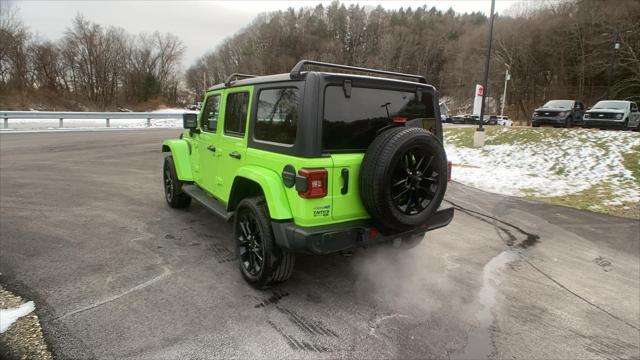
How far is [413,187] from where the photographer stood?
3256 millimetres

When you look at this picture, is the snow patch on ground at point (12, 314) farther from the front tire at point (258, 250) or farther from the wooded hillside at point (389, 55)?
the wooded hillside at point (389, 55)

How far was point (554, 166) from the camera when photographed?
10.4 metres

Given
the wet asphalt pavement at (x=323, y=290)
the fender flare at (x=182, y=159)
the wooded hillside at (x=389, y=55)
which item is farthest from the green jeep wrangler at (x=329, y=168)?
the wooded hillside at (x=389, y=55)

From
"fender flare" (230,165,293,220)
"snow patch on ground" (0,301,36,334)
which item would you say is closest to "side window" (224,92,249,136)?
"fender flare" (230,165,293,220)

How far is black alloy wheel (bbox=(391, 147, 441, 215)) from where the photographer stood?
10.4 ft

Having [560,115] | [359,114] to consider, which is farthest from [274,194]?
[560,115]

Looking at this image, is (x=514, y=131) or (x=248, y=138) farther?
(x=514, y=131)

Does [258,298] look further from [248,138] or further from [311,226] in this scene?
[248,138]

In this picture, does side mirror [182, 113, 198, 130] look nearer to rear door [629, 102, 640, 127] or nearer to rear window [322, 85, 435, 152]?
rear window [322, 85, 435, 152]

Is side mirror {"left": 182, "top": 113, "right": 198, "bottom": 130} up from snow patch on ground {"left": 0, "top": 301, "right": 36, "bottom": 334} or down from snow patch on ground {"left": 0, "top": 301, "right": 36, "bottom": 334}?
up

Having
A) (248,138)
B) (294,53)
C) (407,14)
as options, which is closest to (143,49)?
(294,53)

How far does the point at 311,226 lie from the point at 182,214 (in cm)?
342

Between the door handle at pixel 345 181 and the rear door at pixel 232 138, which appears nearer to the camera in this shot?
the door handle at pixel 345 181

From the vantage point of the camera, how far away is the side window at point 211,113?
4621 millimetres
